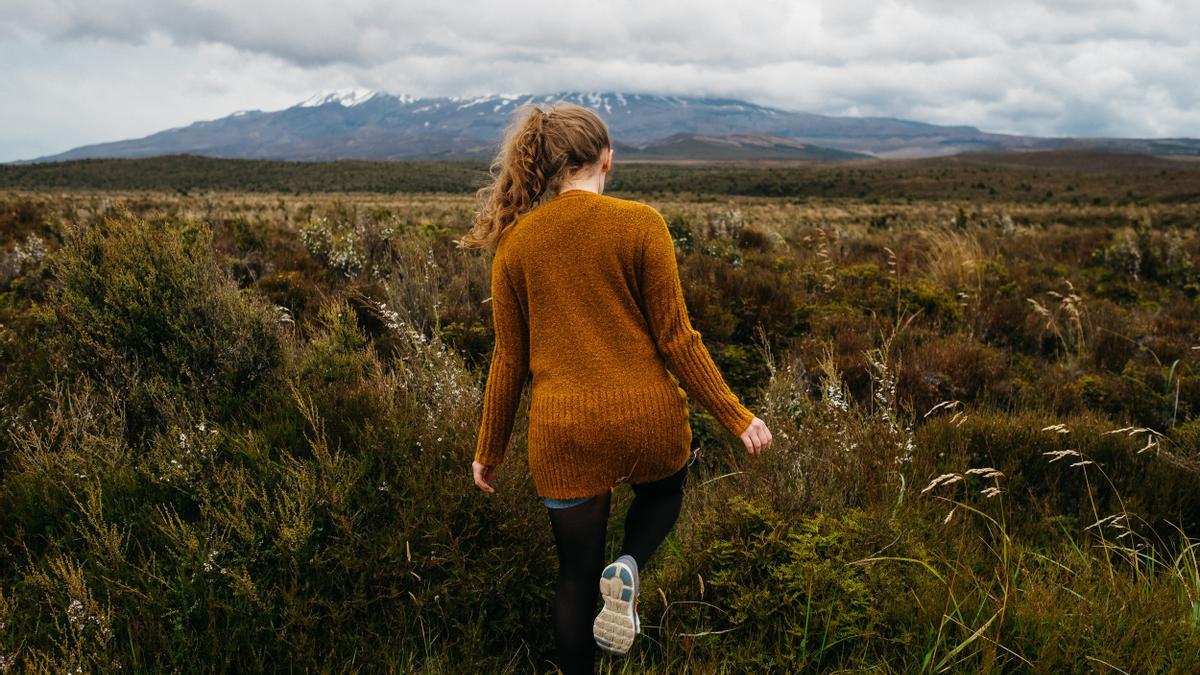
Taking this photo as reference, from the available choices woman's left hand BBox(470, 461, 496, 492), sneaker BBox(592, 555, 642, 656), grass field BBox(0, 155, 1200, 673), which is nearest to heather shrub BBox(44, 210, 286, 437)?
grass field BBox(0, 155, 1200, 673)

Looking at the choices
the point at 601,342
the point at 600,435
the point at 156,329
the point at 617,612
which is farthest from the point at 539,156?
the point at 156,329

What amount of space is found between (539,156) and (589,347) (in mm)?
623

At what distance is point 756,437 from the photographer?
1.99 m

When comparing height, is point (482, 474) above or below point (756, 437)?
below

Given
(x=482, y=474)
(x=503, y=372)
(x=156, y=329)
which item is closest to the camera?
(x=503, y=372)

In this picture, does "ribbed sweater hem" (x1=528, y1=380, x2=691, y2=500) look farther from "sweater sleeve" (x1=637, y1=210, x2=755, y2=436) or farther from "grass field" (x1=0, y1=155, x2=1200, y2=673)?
"grass field" (x1=0, y1=155, x2=1200, y2=673)

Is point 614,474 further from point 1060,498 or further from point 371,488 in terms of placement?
point 1060,498

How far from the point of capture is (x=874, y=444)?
10.7 feet

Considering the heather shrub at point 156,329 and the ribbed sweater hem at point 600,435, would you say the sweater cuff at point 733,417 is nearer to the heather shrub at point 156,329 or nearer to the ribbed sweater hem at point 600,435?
the ribbed sweater hem at point 600,435

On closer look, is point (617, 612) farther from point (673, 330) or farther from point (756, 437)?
point (673, 330)

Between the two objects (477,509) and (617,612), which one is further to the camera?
(477,509)

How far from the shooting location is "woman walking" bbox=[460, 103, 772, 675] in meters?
1.91

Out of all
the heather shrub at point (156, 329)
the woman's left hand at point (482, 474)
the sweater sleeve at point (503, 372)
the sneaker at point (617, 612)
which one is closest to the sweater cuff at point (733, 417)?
the sneaker at point (617, 612)

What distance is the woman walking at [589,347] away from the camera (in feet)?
6.25
